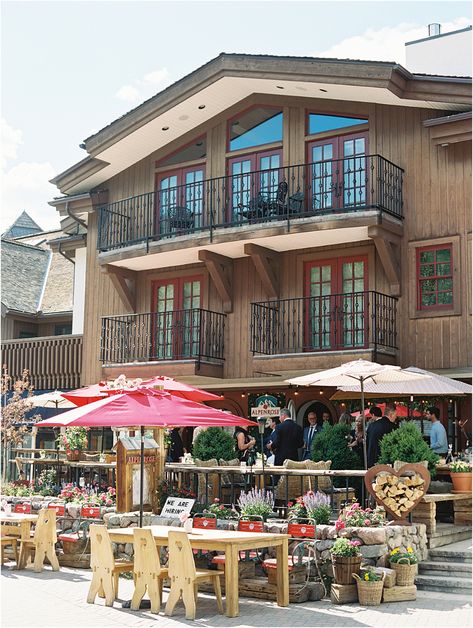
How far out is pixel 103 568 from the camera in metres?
11.5

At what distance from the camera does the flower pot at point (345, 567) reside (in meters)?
11.6

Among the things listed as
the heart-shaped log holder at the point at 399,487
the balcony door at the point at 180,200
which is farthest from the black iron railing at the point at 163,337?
the heart-shaped log holder at the point at 399,487

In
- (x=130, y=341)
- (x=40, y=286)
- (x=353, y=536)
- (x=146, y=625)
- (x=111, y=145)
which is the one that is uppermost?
(x=111, y=145)

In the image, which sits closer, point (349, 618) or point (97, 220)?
point (349, 618)

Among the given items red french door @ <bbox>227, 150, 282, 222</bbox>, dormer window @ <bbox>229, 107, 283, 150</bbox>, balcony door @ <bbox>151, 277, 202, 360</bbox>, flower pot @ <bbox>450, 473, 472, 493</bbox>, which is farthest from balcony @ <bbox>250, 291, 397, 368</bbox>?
flower pot @ <bbox>450, 473, 472, 493</bbox>

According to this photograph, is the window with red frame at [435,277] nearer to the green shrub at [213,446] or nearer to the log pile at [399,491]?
the green shrub at [213,446]

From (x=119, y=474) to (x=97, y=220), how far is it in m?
11.3

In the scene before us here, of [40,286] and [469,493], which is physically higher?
[40,286]

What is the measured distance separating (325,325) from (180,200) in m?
5.15

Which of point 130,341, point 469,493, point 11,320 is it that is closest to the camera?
point 469,493

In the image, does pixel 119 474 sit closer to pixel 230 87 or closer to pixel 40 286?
pixel 230 87

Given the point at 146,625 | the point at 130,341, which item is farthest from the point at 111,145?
the point at 146,625

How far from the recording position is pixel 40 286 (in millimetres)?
30828

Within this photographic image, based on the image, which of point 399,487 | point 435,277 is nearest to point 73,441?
point 435,277
